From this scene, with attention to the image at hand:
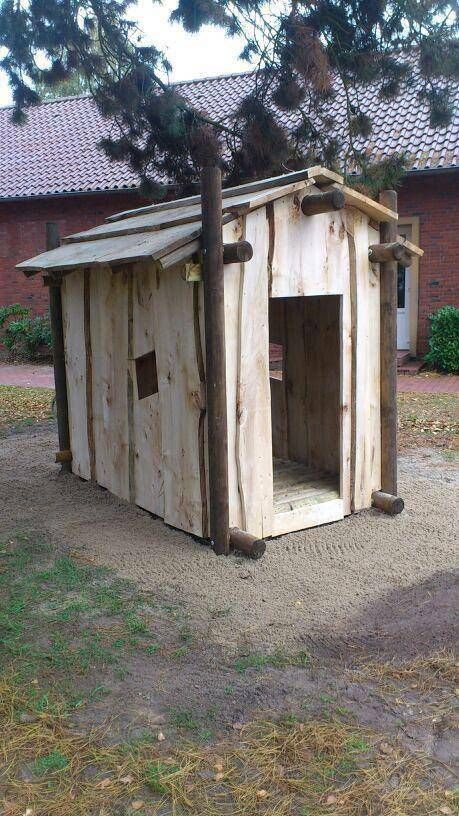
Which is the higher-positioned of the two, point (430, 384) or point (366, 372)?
point (366, 372)

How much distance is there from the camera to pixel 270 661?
394 centimetres

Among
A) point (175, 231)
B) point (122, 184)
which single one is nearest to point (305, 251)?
point (175, 231)

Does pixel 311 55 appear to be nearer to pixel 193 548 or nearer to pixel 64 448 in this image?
pixel 64 448

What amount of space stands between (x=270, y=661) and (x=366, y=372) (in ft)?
8.68

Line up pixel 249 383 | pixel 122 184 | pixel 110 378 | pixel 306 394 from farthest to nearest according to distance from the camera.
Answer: pixel 122 184, pixel 306 394, pixel 110 378, pixel 249 383

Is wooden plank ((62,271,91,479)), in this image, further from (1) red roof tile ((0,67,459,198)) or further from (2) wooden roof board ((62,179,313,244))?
(1) red roof tile ((0,67,459,198))

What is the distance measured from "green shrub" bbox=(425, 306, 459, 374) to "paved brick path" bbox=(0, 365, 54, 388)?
744 cm

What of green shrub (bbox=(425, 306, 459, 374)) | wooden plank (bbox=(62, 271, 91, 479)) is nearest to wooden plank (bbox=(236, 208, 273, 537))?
wooden plank (bbox=(62, 271, 91, 479))

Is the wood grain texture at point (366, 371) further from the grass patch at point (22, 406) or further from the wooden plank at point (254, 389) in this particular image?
the grass patch at point (22, 406)

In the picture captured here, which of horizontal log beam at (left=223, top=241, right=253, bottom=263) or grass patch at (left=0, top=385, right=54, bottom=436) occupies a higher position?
horizontal log beam at (left=223, top=241, right=253, bottom=263)

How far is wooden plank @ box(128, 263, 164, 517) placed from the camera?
5.68 metres

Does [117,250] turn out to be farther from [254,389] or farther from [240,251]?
[254,389]

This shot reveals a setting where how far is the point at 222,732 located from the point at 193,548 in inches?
79.5

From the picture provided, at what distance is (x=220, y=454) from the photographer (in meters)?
5.02
